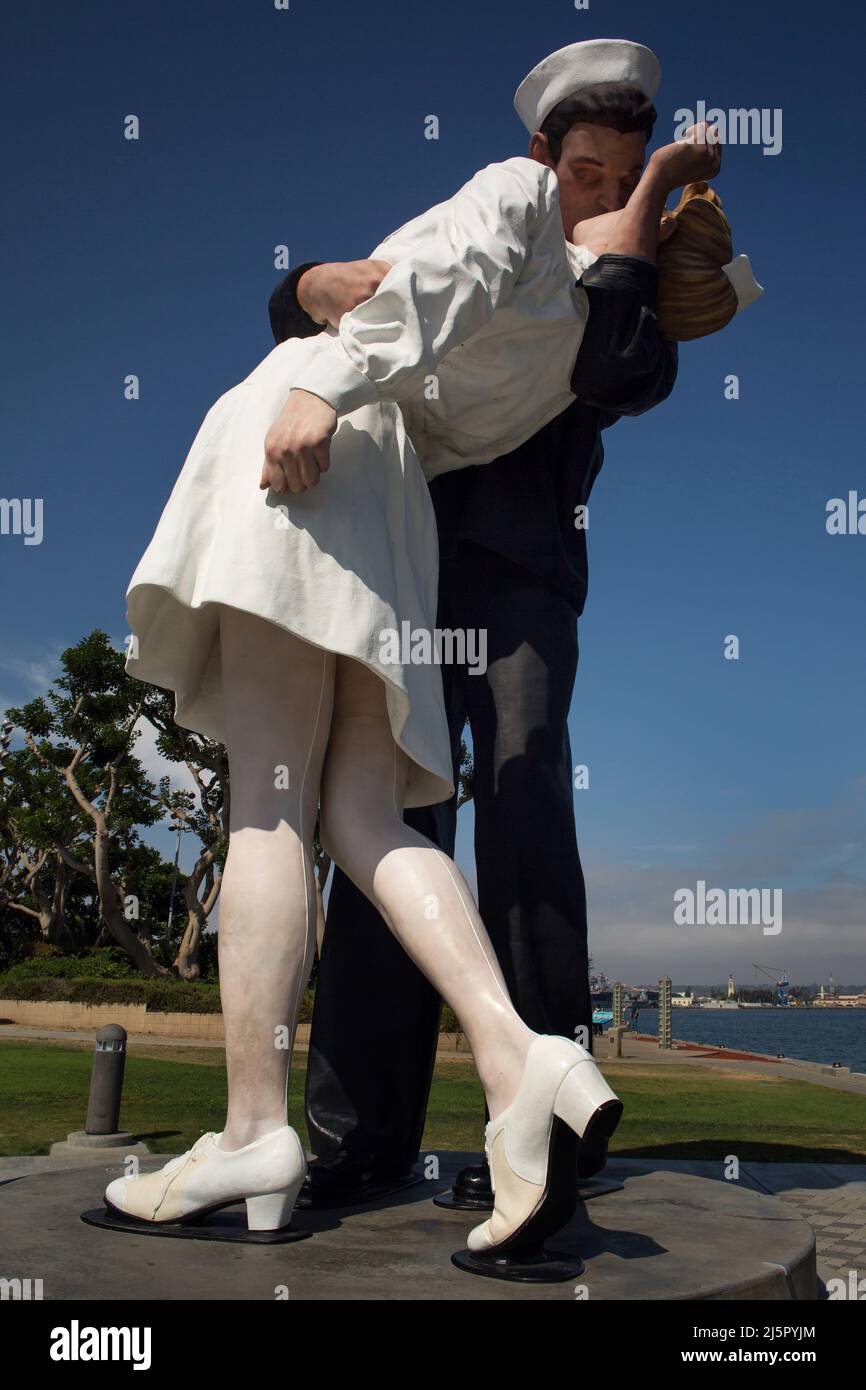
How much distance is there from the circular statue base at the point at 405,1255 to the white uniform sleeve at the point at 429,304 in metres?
1.52

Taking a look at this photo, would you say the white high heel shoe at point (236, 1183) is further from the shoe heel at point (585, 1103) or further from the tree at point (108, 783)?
the tree at point (108, 783)

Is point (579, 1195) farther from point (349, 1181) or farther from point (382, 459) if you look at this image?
point (382, 459)

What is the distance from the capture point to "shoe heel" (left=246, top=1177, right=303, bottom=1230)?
1.92 meters

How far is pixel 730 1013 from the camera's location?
176 metres

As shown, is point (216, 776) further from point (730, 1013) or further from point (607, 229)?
point (730, 1013)

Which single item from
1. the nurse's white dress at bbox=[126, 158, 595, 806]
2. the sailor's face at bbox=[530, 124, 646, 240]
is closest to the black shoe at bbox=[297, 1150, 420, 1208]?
the nurse's white dress at bbox=[126, 158, 595, 806]

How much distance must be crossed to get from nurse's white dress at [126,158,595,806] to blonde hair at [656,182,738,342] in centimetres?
34

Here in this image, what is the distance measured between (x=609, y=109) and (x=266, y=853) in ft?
7.02

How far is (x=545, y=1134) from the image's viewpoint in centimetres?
163

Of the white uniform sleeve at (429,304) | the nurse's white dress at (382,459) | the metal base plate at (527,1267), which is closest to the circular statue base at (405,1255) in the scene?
the metal base plate at (527,1267)
